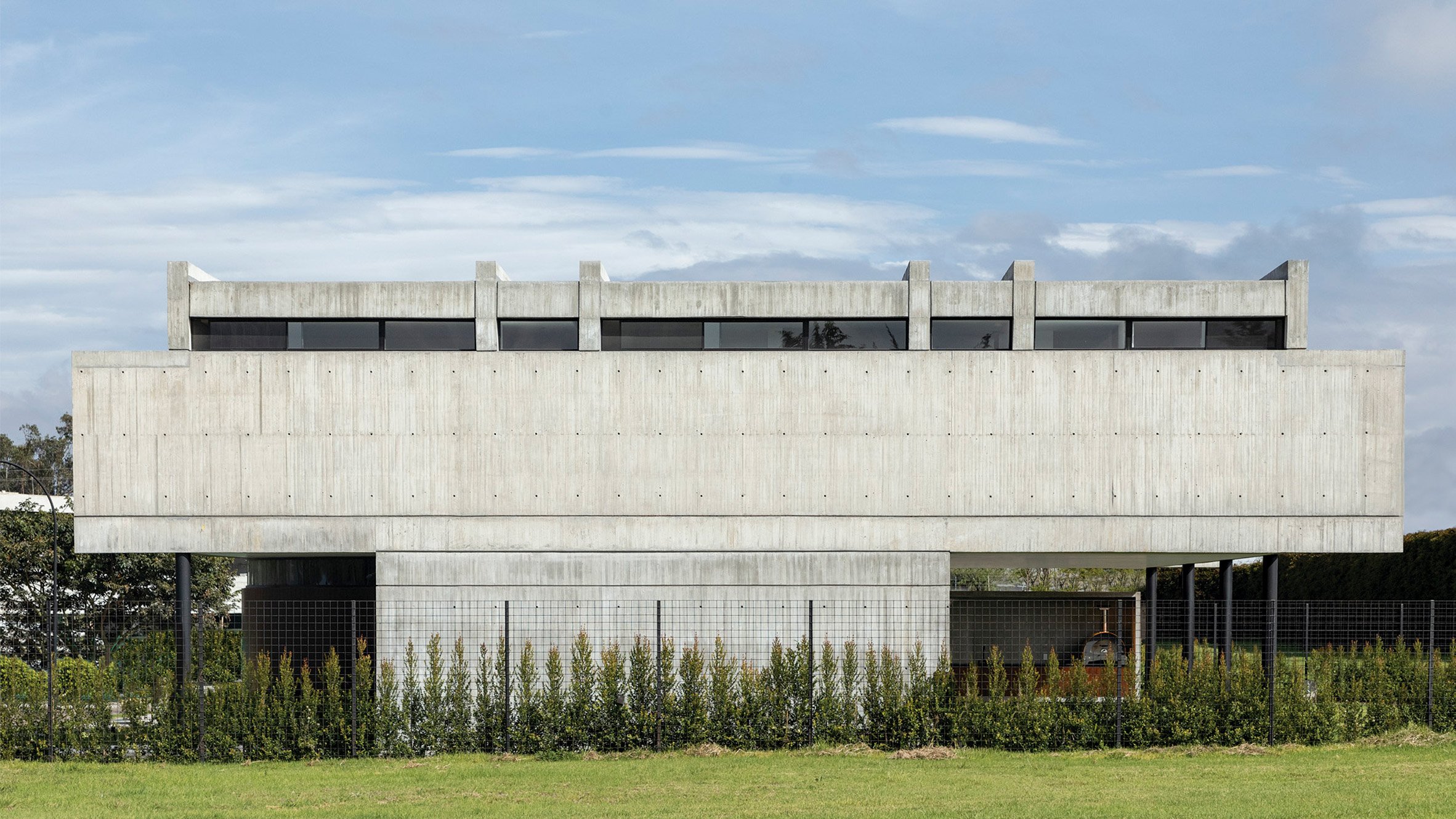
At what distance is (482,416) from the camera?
2159cm

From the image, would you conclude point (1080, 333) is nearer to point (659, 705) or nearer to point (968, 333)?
point (968, 333)

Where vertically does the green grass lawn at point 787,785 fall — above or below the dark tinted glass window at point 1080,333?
below

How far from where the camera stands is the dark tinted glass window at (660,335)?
22.1 meters

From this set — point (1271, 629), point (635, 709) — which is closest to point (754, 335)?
point (635, 709)

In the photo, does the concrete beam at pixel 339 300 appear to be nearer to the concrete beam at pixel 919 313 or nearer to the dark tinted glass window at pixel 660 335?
the dark tinted glass window at pixel 660 335

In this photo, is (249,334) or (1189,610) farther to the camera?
(1189,610)

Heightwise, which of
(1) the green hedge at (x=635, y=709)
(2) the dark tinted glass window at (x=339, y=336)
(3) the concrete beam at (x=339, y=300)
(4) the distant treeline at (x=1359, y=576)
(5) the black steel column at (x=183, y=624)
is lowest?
(4) the distant treeline at (x=1359, y=576)

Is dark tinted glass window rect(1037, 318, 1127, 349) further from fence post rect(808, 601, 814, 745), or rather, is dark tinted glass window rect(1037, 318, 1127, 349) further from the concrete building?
fence post rect(808, 601, 814, 745)

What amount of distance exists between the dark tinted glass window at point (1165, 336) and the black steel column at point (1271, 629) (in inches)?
150

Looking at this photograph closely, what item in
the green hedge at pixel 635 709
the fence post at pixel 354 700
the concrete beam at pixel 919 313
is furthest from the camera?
the concrete beam at pixel 919 313

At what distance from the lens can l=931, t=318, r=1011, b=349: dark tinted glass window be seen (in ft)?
72.6

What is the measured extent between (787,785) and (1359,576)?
33681 mm

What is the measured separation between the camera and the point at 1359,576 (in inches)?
1718

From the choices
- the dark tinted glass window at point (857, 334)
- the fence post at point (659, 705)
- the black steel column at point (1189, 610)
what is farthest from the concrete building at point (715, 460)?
the fence post at point (659, 705)
